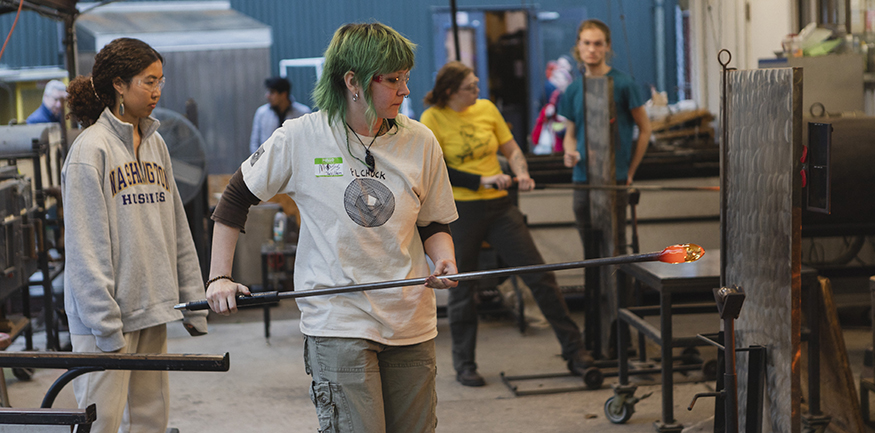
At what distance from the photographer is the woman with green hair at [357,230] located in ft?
6.54

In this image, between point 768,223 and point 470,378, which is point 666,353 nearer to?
point 768,223

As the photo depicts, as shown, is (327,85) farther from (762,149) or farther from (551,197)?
(551,197)

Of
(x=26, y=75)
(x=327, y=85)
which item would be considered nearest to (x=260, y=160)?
(x=327, y=85)

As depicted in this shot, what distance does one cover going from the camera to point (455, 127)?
13.9 feet

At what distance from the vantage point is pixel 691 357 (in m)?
4.41

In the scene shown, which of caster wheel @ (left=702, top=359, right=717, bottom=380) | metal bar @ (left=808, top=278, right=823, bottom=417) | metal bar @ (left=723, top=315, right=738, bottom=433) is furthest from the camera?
caster wheel @ (left=702, top=359, right=717, bottom=380)

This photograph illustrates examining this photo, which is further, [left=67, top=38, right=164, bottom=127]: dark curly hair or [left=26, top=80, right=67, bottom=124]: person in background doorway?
[left=26, top=80, right=67, bottom=124]: person in background doorway

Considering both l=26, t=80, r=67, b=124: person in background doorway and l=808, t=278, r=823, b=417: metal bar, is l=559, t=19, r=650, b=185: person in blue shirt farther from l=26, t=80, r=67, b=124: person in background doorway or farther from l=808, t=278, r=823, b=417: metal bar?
l=26, t=80, r=67, b=124: person in background doorway

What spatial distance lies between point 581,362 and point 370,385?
253 centimetres

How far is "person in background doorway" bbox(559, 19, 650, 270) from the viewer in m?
4.57

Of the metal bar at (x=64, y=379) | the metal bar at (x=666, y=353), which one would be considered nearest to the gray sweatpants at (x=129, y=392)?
the metal bar at (x=64, y=379)

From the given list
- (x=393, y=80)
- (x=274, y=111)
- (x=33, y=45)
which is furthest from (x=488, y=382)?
(x=33, y=45)

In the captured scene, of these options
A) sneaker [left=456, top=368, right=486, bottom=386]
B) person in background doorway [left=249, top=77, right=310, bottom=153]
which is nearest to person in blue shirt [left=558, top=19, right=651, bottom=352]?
sneaker [left=456, top=368, right=486, bottom=386]

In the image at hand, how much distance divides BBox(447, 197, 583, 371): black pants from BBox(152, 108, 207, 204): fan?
7.63 feet
